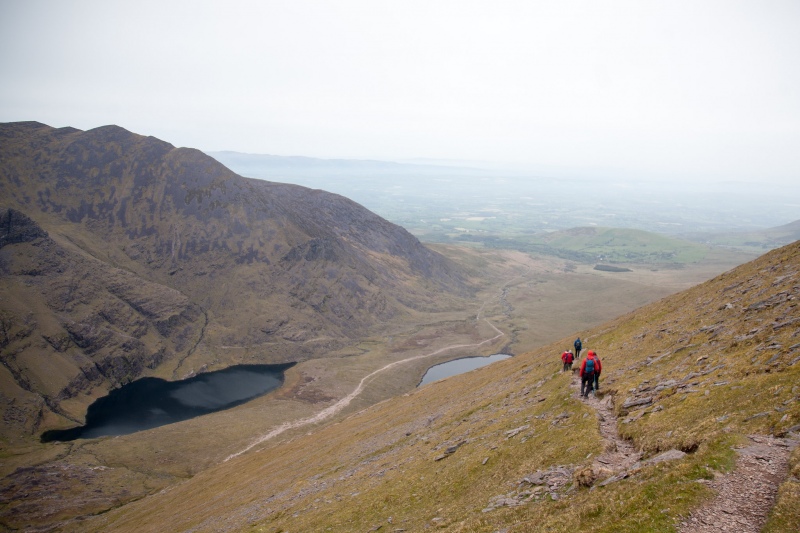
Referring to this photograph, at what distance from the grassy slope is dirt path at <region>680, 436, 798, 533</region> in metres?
0.54

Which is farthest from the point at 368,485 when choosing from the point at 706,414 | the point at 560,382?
the point at 706,414

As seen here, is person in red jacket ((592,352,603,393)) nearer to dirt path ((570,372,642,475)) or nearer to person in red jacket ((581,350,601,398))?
person in red jacket ((581,350,601,398))

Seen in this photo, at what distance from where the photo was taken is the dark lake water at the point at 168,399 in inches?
5364

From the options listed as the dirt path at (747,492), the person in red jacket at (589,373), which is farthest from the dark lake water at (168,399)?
the dirt path at (747,492)

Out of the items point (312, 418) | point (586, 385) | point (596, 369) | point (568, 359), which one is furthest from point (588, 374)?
point (312, 418)

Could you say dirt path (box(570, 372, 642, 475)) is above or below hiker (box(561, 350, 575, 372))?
above

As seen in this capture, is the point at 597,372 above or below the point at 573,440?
above

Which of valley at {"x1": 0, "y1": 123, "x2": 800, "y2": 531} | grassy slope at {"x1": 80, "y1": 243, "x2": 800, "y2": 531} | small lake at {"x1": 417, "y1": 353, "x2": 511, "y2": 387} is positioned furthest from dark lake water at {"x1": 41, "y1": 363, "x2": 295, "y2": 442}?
grassy slope at {"x1": 80, "y1": 243, "x2": 800, "y2": 531}

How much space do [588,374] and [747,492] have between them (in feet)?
71.8

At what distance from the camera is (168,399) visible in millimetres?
156875

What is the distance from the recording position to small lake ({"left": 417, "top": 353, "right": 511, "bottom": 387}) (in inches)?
6944

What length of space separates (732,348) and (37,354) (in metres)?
193

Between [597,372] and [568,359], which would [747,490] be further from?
[568,359]

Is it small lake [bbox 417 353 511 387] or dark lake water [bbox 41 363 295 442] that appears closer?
dark lake water [bbox 41 363 295 442]
